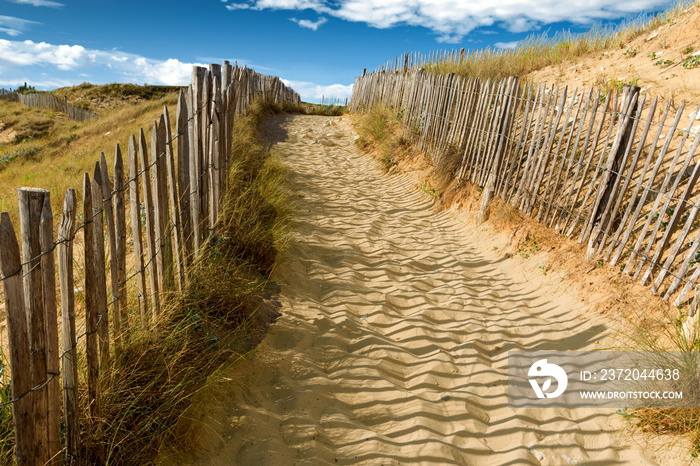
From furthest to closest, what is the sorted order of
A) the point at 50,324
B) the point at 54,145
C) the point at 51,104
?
the point at 51,104 → the point at 54,145 → the point at 50,324

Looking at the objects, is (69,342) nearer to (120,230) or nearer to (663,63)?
(120,230)

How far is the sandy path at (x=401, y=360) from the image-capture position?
264cm

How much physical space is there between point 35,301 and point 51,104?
3243cm

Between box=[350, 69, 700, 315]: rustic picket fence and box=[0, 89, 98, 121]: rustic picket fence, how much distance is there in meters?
23.1

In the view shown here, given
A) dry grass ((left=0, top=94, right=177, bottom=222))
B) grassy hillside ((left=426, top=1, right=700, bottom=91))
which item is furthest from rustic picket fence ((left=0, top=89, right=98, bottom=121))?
grassy hillside ((left=426, top=1, right=700, bottom=91))

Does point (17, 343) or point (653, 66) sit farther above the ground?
point (653, 66)

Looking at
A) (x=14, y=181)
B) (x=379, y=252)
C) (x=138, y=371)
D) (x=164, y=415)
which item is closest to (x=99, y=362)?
(x=138, y=371)

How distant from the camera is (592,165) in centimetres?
484

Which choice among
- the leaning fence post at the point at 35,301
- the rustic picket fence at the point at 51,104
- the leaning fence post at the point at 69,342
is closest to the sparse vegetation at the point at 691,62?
the leaning fence post at the point at 69,342

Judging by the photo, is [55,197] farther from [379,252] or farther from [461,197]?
[461,197]

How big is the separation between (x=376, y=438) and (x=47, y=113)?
29896 mm

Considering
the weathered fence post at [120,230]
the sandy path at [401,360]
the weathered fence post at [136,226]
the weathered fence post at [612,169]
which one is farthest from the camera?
the weathered fence post at [612,169]

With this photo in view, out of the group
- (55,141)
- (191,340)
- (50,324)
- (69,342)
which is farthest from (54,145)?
(50,324)

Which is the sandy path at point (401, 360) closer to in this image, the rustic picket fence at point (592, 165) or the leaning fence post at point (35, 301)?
the rustic picket fence at point (592, 165)
